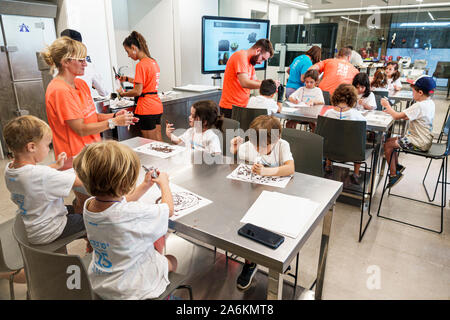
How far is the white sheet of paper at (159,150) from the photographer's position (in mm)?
2010

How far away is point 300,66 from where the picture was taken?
4.46 m

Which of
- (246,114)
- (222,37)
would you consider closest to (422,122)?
(246,114)

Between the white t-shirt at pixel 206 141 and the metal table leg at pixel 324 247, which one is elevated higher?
the white t-shirt at pixel 206 141

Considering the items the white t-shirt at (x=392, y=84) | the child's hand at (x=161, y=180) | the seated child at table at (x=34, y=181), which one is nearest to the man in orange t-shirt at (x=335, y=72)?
the white t-shirt at (x=392, y=84)

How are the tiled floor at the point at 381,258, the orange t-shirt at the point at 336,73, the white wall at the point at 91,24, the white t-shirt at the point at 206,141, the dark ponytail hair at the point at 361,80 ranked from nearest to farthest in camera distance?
1. the tiled floor at the point at 381,258
2. the white t-shirt at the point at 206,141
3. the dark ponytail hair at the point at 361,80
4. the white wall at the point at 91,24
5. the orange t-shirt at the point at 336,73

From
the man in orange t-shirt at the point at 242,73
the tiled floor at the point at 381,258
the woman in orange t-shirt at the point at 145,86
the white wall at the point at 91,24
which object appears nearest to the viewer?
the tiled floor at the point at 381,258

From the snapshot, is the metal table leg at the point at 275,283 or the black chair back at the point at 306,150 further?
the black chair back at the point at 306,150

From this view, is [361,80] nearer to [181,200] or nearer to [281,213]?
[281,213]

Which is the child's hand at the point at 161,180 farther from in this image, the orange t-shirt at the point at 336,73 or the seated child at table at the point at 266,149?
the orange t-shirt at the point at 336,73

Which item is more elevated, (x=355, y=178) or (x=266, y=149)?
(x=266, y=149)

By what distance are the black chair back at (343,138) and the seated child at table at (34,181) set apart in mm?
2029

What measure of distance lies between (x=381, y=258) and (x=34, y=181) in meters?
2.32

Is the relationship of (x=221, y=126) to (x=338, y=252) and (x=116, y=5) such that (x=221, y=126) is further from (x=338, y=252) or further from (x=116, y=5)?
(x=116, y=5)

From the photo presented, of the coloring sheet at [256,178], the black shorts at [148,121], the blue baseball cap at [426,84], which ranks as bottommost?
the black shorts at [148,121]
